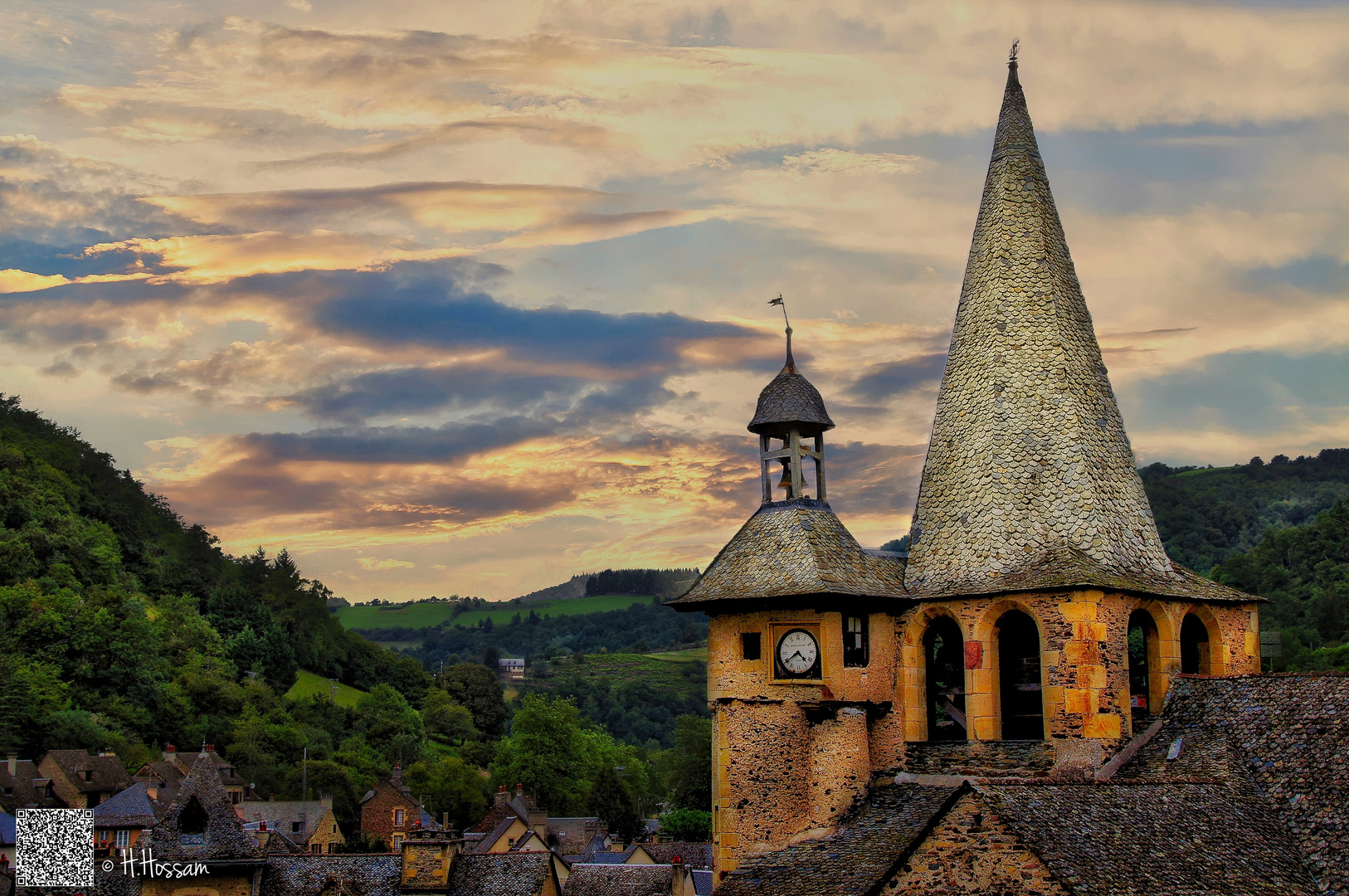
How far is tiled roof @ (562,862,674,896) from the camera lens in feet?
187

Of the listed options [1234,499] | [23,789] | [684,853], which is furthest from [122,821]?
[1234,499]

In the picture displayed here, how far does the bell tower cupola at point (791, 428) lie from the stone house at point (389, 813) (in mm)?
67116

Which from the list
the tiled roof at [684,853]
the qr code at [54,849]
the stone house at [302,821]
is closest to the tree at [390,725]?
the stone house at [302,821]

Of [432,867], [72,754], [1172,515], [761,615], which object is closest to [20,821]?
[432,867]

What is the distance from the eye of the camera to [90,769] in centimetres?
8444

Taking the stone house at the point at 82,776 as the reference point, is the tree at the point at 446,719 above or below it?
below

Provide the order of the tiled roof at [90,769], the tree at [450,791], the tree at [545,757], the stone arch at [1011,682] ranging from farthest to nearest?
the tree at [545,757], the tree at [450,791], the tiled roof at [90,769], the stone arch at [1011,682]

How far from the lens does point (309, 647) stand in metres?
161

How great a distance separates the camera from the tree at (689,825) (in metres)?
87.9

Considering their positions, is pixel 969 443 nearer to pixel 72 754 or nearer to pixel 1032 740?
pixel 1032 740

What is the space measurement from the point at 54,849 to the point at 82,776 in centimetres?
3350

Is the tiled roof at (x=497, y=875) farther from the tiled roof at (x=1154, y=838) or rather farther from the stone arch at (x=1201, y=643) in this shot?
the tiled roof at (x=1154, y=838)

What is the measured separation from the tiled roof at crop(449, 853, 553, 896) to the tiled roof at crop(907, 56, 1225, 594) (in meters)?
30.1

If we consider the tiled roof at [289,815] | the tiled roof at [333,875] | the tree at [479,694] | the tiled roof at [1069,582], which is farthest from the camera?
the tree at [479,694]
